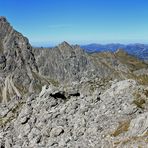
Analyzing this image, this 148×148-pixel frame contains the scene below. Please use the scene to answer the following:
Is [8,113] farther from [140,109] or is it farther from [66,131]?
[140,109]

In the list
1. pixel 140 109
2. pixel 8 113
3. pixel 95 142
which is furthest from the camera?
pixel 8 113

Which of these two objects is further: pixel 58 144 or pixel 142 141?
pixel 58 144

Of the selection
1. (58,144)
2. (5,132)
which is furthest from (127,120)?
(5,132)

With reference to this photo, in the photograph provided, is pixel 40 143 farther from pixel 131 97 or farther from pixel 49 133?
pixel 131 97

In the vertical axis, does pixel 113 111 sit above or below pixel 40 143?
above

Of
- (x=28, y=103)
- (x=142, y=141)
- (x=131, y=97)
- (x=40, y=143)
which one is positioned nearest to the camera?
(x=142, y=141)

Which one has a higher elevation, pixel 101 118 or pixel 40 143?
pixel 101 118

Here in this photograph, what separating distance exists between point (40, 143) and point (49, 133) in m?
2.31

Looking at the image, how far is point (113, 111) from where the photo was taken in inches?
1885

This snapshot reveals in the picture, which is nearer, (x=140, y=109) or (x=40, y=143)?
(x=40, y=143)

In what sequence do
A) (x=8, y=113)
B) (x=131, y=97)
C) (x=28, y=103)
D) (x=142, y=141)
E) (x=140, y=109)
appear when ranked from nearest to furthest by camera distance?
1. (x=142, y=141)
2. (x=140, y=109)
3. (x=131, y=97)
4. (x=28, y=103)
5. (x=8, y=113)

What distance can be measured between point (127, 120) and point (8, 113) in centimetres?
3279

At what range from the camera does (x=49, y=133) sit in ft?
153

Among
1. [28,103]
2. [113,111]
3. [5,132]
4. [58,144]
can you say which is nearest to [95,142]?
[58,144]
